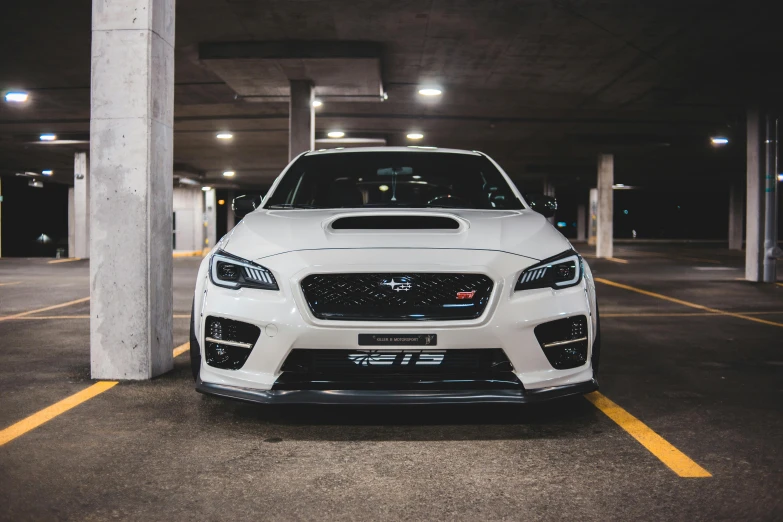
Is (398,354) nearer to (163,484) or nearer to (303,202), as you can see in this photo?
(163,484)

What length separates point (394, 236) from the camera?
144 inches

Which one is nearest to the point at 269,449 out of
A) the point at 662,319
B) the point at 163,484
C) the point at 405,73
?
the point at 163,484

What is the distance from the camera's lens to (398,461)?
324 centimetres

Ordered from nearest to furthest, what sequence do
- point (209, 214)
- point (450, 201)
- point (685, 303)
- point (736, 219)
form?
point (450, 201), point (685, 303), point (736, 219), point (209, 214)

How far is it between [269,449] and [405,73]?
36.4 feet

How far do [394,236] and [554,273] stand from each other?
2.72ft

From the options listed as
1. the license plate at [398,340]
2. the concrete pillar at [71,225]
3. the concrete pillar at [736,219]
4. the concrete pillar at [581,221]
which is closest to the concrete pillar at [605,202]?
the concrete pillar at [736,219]

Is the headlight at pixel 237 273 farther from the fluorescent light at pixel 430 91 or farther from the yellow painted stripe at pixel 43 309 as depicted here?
the fluorescent light at pixel 430 91

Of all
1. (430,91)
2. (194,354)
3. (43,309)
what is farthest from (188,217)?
(194,354)

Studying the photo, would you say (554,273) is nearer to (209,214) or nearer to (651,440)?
(651,440)

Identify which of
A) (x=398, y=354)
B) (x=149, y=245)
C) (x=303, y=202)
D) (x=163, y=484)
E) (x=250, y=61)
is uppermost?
(x=250, y=61)

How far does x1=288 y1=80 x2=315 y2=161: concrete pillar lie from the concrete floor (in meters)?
8.90

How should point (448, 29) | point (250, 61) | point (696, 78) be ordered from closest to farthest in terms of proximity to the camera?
point (448, 29) → point (250, 61) → point (696, 78)

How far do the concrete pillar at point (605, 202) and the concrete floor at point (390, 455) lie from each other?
71.2 feet
